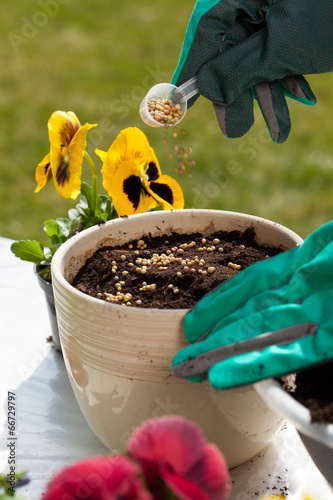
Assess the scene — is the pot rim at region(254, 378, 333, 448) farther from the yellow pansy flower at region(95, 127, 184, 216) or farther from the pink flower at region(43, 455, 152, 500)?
the yellow pansy flower at region(95, 127, 184, 216)

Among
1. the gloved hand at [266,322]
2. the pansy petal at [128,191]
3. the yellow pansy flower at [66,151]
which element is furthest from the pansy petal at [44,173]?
the gloved hand at [266,322]

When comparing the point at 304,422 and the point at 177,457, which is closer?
the point at 177,457

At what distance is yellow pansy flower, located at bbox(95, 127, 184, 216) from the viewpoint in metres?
1.09

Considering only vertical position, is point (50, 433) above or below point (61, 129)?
below

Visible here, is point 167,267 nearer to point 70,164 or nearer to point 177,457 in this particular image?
point 70,164

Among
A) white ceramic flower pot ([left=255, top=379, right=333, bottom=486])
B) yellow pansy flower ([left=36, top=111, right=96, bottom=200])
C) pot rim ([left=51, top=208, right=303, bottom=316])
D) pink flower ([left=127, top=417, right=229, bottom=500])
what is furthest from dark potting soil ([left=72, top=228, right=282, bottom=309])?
pink flower ([left=127, top=417, right=229, bottom=500])

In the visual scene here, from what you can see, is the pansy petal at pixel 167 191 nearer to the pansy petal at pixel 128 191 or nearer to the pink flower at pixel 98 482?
the pansy petal at pixel 128 191

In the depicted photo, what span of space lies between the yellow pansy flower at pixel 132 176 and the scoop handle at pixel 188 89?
0.10 meters

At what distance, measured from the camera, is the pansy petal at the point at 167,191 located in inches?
44.6

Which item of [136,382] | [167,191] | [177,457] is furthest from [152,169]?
[177,457]

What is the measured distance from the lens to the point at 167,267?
0.98m

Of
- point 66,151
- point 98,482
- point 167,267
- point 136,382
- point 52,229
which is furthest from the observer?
point 52,229

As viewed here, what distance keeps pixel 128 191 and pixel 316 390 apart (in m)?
0.56

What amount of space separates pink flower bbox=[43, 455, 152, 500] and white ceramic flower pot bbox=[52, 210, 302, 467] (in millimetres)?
371
